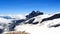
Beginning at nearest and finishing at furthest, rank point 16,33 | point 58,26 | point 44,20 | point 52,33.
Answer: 1. point 52,33
2. point 16,33
3. point 58,26
4. point 44,20

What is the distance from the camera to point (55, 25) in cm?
6594

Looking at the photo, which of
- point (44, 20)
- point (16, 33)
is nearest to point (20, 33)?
point (16, 33)

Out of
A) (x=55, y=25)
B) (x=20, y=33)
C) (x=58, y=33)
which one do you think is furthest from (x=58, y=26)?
(x=20, y=33)

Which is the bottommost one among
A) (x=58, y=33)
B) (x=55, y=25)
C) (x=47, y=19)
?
(x=58, y=33)

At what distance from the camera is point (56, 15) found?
86.4 metres

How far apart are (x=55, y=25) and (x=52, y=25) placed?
4.61ft

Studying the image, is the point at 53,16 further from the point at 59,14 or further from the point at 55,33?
the point at 55,33

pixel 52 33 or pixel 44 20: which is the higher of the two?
pixel 44 20

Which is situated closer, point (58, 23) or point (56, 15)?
point (58, 23)

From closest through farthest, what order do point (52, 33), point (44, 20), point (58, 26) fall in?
point (52, 33) < point (58, 26) < point (44, 20)

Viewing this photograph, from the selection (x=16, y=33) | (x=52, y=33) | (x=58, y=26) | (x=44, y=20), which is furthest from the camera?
(x=44, y=20)

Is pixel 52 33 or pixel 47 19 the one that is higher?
pixel 47 19

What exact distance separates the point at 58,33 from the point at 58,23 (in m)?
17.4

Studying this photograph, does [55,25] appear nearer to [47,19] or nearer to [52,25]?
[52,25]
